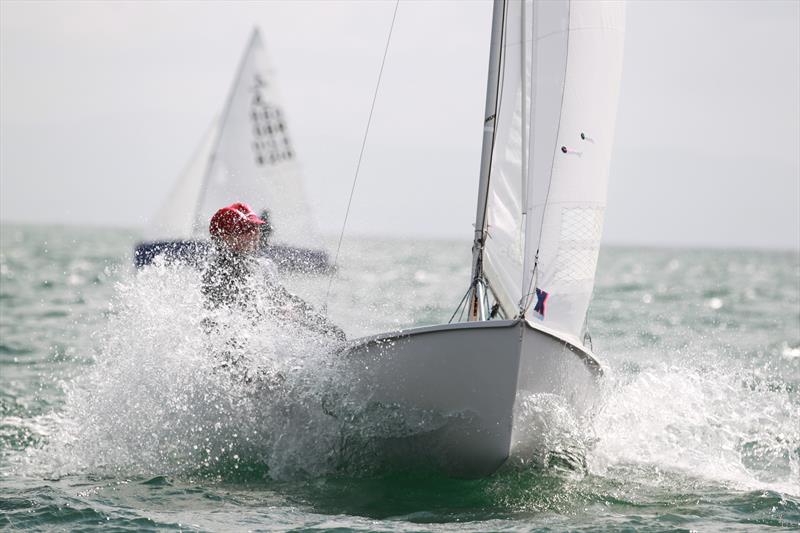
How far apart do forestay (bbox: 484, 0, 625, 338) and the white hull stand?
342 millimetres

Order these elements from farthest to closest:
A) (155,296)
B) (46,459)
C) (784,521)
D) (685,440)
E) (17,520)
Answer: (685,440) → (155,296) → (46,459) → (784,521) → (17,520)

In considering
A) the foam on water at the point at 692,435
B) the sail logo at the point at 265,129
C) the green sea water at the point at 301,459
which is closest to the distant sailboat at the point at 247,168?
the sail logo at the point at 265,129

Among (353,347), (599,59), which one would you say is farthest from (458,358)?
(599,59)

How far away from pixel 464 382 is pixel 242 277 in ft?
4.93

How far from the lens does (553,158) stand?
5.31 meters

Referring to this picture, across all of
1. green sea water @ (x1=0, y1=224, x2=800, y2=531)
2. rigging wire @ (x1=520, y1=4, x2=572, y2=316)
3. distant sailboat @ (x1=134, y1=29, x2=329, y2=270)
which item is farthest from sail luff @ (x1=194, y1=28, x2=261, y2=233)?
rigging wire @ (x1=520, y1=4, x2=572, y2=316)

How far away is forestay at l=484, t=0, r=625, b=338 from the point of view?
5.30m

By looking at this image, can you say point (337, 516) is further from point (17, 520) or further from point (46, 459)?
point (46, 459)

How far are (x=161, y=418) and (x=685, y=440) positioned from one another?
10.6 ft

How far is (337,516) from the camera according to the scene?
4.74m

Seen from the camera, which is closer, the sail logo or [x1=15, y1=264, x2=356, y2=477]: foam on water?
[x1=15, y1=264, x2=356, y2=477]: foam on water

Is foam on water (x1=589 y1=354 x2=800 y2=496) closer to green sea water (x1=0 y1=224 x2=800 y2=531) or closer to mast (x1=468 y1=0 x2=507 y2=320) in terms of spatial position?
green sea water (x1=0 y1=224 x2=800 y2=531)

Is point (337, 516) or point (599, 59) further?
point (599, 59)

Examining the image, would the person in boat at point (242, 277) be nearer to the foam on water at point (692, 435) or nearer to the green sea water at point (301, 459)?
the green sea water at point (301, 459)
